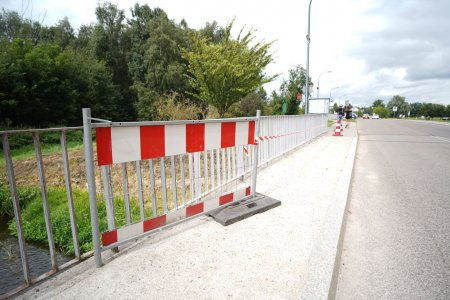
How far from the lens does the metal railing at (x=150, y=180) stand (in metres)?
2.34

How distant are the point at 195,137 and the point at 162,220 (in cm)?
105

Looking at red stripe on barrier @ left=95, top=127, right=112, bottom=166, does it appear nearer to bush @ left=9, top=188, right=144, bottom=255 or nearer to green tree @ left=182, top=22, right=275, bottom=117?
bush @ left=9, top=188, right=144, bottom=255

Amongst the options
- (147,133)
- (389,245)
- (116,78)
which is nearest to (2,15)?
(116,78)

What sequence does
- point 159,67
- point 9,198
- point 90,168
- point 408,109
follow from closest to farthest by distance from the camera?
point 90,168 → point 9,198 → point 159,67 → point 408,109

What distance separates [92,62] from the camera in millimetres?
26078

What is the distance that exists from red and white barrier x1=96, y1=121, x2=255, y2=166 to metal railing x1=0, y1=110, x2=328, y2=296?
0.07 m

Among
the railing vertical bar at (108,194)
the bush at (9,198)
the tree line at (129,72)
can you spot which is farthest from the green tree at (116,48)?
the railing vertical bar at (108,194)

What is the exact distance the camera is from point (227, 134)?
361cm

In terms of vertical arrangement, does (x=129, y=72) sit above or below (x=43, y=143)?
above

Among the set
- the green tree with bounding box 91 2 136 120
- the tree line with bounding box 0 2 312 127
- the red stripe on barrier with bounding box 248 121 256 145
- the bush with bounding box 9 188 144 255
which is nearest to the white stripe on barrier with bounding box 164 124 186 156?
the red stripe on barrier with bounding box 248 121 256 145

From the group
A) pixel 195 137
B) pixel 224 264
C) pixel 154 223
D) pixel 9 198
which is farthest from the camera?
pixel 9 198

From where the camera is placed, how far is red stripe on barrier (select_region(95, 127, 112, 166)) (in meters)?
2.33

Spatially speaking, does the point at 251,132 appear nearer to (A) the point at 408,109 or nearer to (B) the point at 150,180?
(B) the point at 150,180

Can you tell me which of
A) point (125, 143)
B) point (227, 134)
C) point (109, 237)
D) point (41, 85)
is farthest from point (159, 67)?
point (109, 237)
